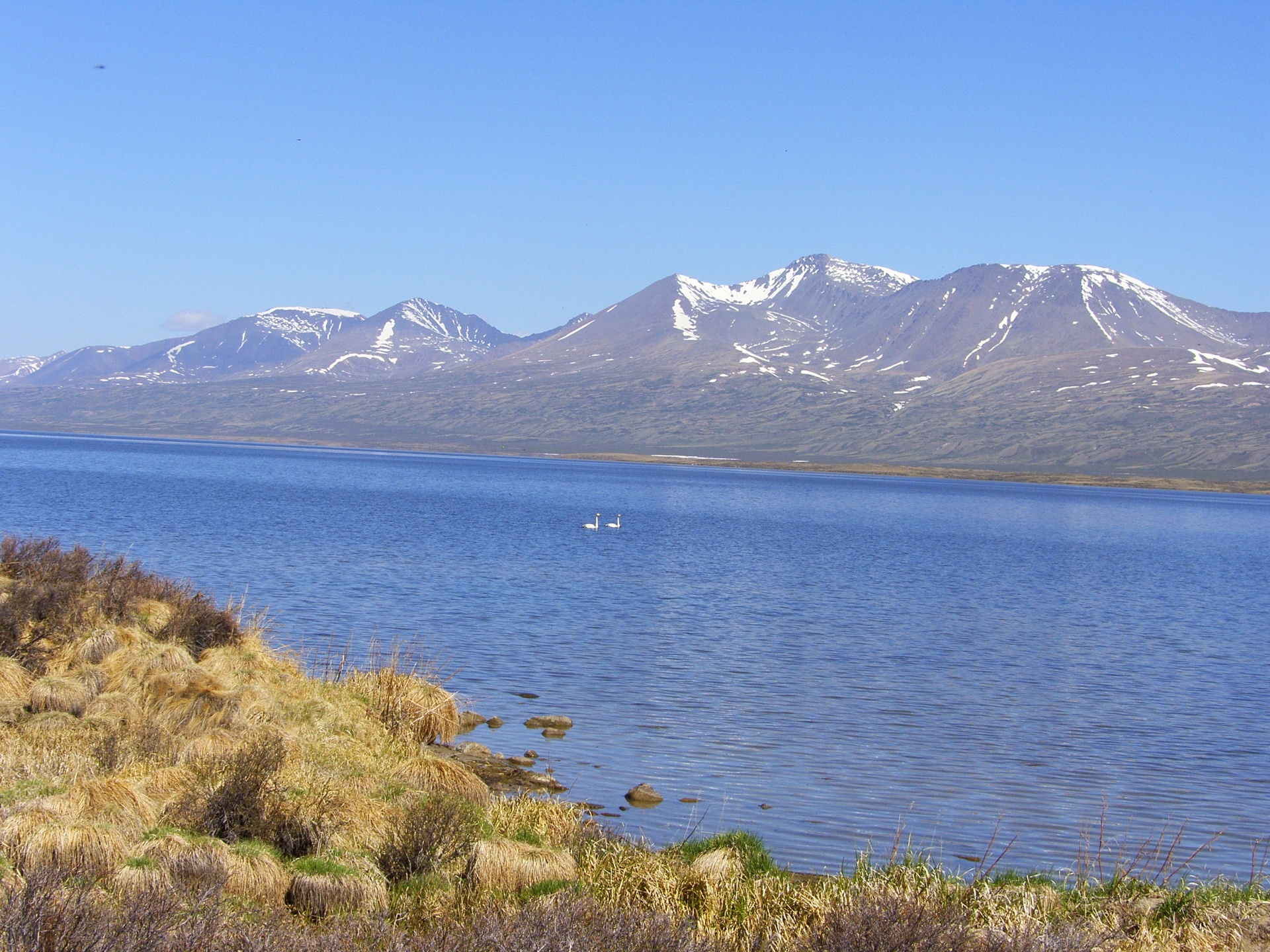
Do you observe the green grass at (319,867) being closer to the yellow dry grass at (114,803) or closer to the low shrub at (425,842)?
the low shrub at (425,842)

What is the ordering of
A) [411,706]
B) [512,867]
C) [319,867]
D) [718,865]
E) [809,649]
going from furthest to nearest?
[809,649], [411,706], [718,865], [512,867], [319,867]

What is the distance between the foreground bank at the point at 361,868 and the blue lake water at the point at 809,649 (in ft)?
8.04

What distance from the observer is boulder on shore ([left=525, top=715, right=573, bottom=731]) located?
56.7ft

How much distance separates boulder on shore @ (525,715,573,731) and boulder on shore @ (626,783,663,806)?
3.47 metres

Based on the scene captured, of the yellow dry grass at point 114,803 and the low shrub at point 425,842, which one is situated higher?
the yellow dry grass at point 114,803

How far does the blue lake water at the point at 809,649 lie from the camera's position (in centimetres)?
1431

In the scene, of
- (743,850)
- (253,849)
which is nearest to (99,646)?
(253,849)

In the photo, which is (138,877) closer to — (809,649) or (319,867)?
(319,867)

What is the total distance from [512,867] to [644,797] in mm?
4977

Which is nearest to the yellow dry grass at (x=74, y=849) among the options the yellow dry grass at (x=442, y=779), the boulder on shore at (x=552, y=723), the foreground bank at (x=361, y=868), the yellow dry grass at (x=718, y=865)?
the foreground bank at (x=361, y=868)

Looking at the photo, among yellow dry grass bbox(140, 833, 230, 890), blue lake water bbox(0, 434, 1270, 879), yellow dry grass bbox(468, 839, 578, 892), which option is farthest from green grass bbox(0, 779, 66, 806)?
blue lake water bbox(0, 434, 1270, 879)

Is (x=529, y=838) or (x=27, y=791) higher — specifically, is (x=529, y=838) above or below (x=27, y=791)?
below

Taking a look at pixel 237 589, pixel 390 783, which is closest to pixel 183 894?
pixel 390 783

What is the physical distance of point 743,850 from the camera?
33.1 feet
